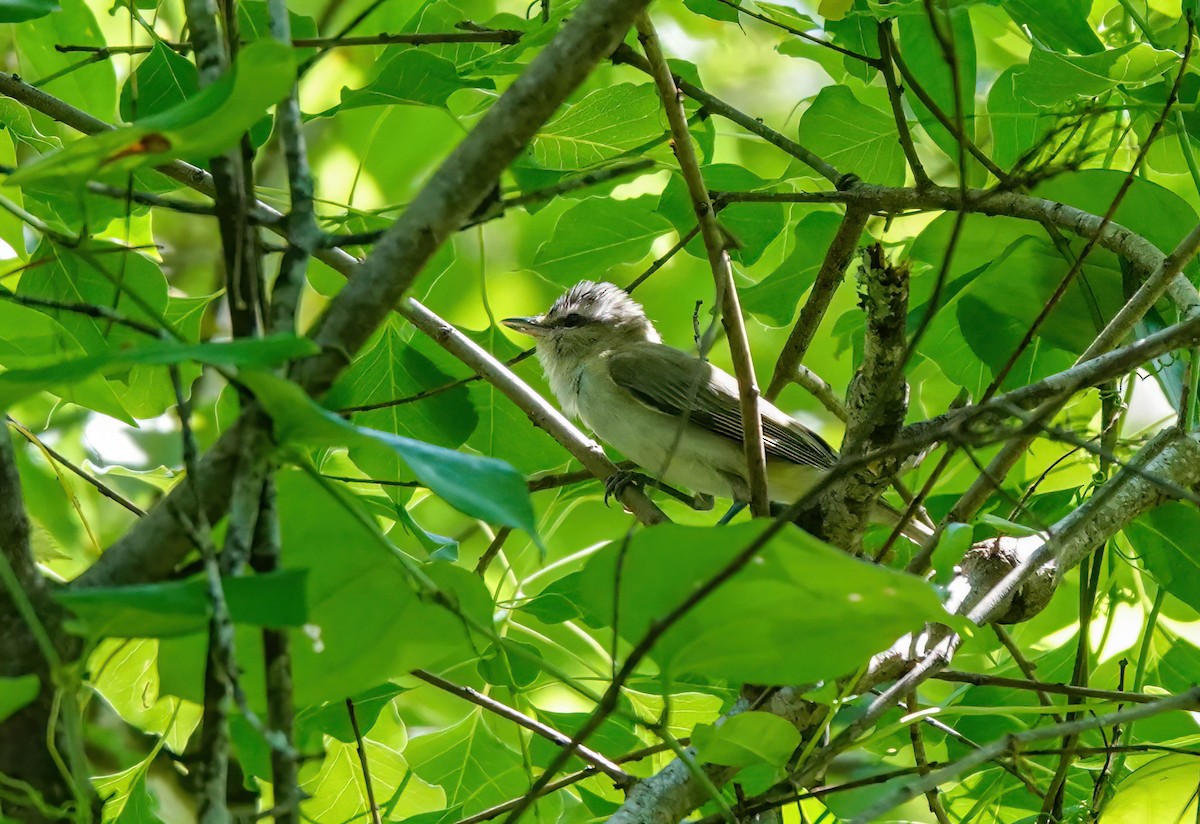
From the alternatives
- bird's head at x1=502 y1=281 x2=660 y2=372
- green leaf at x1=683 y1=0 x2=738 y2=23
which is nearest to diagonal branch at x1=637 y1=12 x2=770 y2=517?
green leaf at x1=683 y1=0 x2=738 y2=23

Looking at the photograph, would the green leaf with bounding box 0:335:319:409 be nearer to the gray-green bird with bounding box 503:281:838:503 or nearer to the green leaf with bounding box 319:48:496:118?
the green leaf with bounding box 319:48:496:118

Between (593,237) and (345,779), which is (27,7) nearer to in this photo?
(593,237)

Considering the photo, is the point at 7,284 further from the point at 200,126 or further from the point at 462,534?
the point at 462,534

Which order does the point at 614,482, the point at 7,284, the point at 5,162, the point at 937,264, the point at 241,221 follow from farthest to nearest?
the point at 614,482
the point at 937,264
the point at 7,284
the point at 5,162
the point at 241,221

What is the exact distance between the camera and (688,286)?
386 cm

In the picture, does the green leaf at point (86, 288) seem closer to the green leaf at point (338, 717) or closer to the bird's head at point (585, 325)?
the green leaf at point (338, 717)

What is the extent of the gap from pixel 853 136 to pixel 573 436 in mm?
1010

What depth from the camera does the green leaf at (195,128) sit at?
1090 millimetres

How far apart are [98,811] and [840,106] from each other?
2103 millimetres

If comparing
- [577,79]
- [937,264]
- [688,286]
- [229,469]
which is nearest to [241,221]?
[229,469]

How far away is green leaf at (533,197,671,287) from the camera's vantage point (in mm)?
2848

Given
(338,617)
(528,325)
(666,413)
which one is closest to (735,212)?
(666,413)

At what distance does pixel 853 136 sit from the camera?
2771mm

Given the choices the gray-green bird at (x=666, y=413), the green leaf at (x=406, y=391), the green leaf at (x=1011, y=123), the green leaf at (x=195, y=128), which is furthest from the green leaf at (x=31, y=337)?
the green leaf at (x=1011, y=123)
